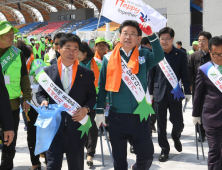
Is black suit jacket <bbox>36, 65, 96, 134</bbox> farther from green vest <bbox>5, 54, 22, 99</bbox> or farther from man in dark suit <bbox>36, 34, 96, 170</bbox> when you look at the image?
green vest <bbox>5, 54, 22, 99</bbox>

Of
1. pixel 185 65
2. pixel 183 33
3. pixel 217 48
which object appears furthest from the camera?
pixel 183 33

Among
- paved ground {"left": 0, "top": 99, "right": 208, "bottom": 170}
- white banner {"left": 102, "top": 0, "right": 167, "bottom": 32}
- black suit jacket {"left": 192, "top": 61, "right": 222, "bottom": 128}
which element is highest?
white banner {"left": 102, "top": 0, "right": 167, "bottom": 32}

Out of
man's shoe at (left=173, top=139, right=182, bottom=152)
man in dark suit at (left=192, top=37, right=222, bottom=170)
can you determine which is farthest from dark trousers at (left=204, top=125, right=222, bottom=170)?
man's shoe at (left=173, top=139, right=182, bottom=152)

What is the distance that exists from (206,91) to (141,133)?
3.43 feet

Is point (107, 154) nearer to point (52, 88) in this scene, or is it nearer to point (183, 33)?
point (52, 88)

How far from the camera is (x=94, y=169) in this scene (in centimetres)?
441

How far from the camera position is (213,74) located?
354cm

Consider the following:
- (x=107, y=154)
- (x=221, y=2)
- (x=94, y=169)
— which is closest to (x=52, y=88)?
(x=94, y=169)

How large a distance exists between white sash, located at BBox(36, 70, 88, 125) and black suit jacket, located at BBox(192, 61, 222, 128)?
150cm

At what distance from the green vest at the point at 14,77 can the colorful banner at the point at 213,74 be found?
7.58 ft

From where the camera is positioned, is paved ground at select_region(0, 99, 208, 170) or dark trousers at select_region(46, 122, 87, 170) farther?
paved ground at select_region(0, 99, 208, 170)

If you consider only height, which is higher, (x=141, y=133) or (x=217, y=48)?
(x=217, y=48)

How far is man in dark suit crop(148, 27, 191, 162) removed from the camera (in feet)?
15.6

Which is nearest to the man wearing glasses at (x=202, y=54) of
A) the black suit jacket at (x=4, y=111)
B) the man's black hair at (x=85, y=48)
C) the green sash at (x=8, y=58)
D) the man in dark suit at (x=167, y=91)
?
the man in dark suit at (x=167, y=91)
